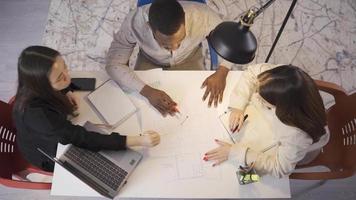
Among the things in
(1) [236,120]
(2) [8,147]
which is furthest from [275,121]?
(2) [8,147]

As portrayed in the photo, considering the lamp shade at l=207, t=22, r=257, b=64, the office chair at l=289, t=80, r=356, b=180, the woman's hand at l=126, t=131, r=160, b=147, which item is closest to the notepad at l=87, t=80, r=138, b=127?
the woman's hand at l=126, t=131, r=160, b=147

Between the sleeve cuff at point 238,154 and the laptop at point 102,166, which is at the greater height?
the sleeve cuff at point 238,154

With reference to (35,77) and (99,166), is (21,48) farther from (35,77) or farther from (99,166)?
(99,166)

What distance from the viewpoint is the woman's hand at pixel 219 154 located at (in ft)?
5.10

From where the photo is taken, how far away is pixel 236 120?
5.35ft

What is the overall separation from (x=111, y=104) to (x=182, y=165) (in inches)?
18.4

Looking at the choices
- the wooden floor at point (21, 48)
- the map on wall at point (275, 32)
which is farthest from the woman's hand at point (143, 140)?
the map on wall at point (275, 32)

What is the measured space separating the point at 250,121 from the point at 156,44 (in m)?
0.64

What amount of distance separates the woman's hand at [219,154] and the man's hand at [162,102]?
28cm

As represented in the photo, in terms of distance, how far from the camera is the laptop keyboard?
151 cm

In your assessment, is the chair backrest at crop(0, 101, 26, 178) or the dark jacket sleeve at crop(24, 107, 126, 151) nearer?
the dark jacket sleeve at crop(24, 107, 126, 151)

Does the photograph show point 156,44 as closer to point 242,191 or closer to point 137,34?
point 137,34

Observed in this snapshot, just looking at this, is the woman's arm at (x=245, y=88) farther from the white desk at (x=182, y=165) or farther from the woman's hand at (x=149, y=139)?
the woman's hand at (x=149, y=139)

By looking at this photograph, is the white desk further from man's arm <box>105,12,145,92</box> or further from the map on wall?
the map on wall
